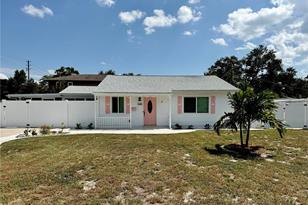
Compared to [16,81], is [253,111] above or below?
below

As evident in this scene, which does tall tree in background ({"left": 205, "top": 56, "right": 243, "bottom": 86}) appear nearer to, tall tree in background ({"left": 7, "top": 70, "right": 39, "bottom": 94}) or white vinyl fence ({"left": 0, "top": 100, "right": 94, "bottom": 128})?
white vinyl fence ({"left": 0, "top": 100, "right": 94, "bottom": 128})

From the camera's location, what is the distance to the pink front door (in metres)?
17.6

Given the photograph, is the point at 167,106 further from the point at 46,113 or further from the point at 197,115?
the point at 46,113

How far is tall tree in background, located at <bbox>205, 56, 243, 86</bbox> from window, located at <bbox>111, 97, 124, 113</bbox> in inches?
1163

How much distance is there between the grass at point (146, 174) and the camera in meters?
5.04

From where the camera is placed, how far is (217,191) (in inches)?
211

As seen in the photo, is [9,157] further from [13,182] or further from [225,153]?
[225,153]

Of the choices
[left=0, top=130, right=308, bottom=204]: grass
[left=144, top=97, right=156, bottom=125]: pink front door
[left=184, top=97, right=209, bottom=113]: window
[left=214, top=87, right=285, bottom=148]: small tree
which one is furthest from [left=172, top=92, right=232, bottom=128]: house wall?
[left=214, top=87, right=285, bottom=148]: small tree

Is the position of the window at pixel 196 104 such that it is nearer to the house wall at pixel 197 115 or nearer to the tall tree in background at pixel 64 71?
the house wall at pixel 197 115

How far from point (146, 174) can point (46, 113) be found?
12.8 metres

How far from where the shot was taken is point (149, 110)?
1764 cm

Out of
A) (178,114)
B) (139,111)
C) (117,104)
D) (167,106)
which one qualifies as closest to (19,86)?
(117,104)

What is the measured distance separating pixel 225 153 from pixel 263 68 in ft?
129

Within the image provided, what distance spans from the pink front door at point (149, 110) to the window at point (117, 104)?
172cm
